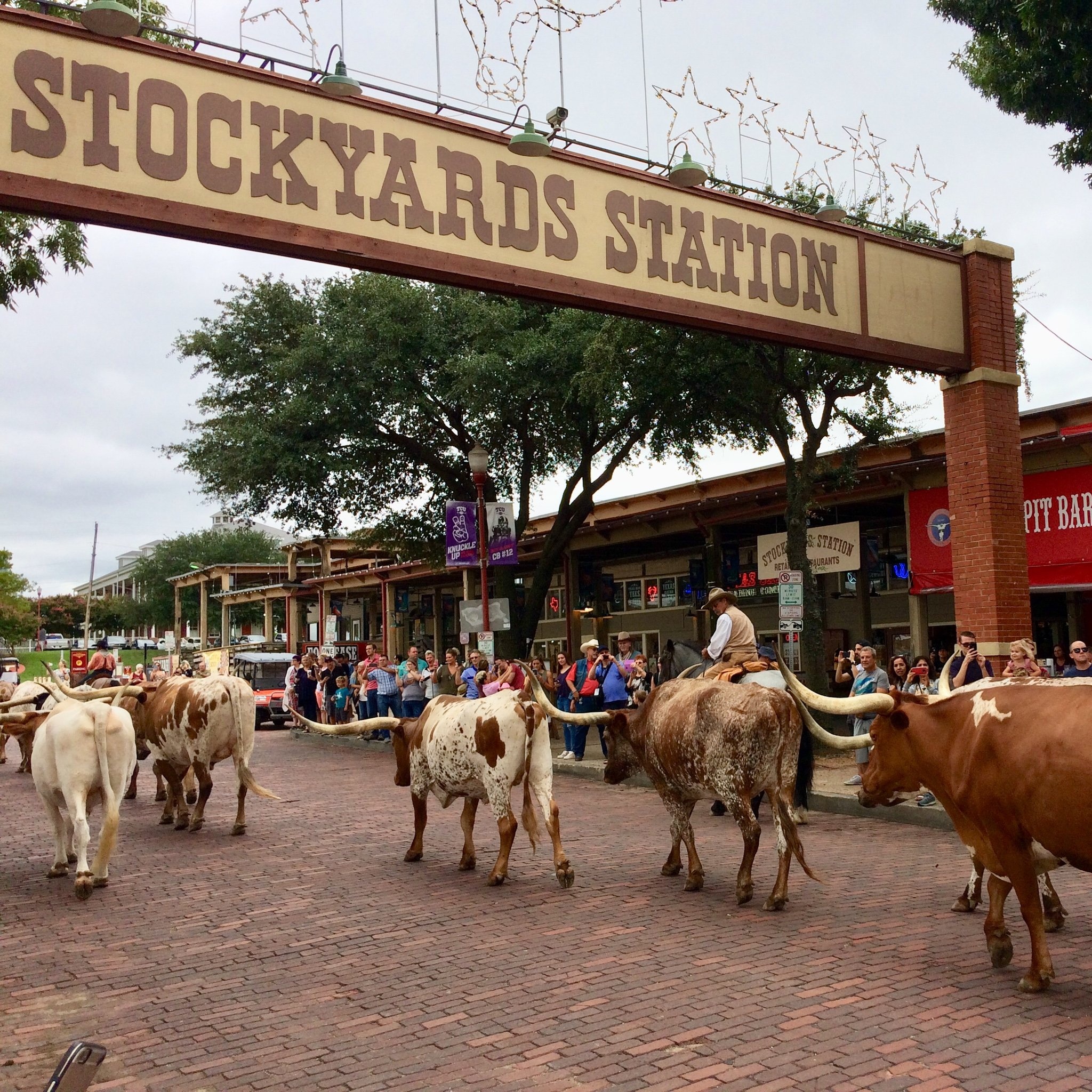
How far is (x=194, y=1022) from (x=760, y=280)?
1024 cm

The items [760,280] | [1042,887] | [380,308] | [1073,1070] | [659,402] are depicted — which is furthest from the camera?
[380,308]

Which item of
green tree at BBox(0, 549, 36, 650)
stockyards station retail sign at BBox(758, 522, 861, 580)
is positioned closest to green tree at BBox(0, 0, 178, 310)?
stockyards station retail sign at BBox(758, 522, 861, 580)

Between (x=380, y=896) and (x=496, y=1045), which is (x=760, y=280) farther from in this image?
(x=496, y=1045)

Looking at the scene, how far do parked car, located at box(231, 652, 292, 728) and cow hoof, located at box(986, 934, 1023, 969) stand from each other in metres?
26.7

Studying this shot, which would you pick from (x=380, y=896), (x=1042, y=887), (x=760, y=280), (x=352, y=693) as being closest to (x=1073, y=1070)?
(x=1042, y=887)

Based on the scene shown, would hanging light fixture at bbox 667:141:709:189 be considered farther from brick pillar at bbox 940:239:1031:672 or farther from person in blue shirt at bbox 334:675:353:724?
person in blue shirt at bbox 334:675:353:724

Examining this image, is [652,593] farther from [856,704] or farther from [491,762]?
[856,704]

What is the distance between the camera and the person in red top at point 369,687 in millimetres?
21906

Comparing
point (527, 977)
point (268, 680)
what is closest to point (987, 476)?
point (527, 977)

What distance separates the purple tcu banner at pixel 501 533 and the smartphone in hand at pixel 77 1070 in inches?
655

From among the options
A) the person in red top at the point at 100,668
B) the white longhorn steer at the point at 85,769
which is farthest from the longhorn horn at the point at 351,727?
the person in red top at the point at 100,668

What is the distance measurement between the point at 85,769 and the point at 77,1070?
20.4 ft

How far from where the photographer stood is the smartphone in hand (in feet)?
8.79

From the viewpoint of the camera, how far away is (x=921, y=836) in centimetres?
1016
